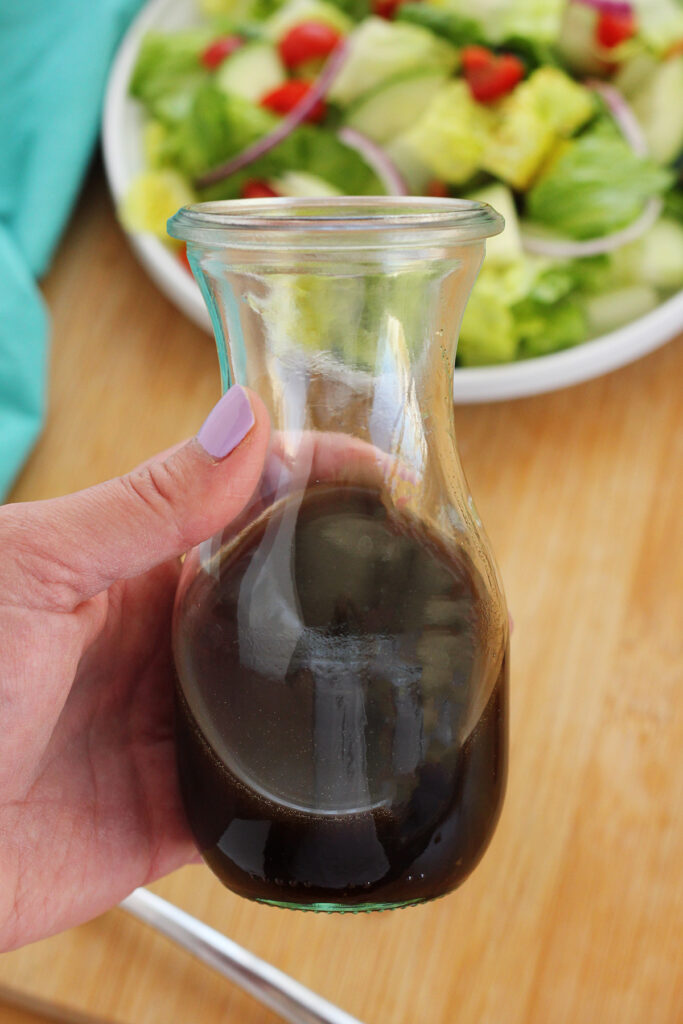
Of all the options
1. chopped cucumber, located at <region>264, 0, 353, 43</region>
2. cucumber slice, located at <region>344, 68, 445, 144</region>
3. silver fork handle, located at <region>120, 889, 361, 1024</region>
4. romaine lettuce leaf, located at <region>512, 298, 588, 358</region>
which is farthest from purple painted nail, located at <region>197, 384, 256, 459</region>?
chopped cucumber, located at <region>264, 0, 353, 43</region>

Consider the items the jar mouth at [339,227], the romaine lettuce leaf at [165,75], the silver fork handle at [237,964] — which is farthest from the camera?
the romaine lettuce leaf at [165,75]

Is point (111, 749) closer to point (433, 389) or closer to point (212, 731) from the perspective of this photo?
point (212, 731)

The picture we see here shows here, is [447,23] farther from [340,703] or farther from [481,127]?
[340,703]

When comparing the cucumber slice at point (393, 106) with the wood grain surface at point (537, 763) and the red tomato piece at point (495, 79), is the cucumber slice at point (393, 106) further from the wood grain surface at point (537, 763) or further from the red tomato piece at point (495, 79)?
the wood grain surface at point (537, 763)

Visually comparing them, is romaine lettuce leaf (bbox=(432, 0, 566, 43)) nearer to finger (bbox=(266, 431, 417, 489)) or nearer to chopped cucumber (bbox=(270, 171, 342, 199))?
chopped cucumber (bbox=(270, 171, 342, 199))

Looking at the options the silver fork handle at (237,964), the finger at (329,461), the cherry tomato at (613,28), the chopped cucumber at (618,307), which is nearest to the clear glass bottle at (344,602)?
the finger at (329,461)

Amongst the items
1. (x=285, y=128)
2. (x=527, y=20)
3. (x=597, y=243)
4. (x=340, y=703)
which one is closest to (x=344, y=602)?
(x=340, y=703)
